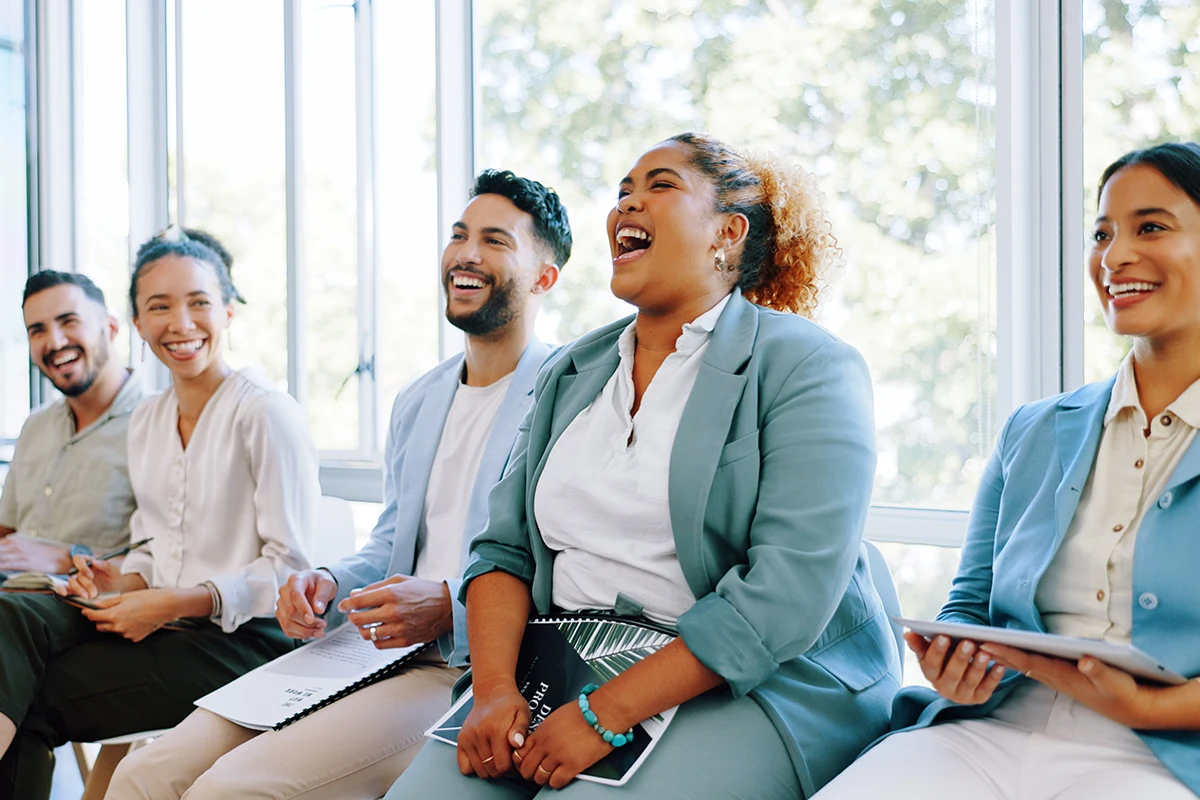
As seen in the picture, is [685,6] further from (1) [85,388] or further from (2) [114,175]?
(2) [114,175]

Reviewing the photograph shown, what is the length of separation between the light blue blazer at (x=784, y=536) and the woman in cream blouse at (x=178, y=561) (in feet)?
2.56

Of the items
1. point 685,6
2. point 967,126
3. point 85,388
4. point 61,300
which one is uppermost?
point 685,6

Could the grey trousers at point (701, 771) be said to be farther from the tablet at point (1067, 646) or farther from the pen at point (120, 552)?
the pen at point (120, 552)

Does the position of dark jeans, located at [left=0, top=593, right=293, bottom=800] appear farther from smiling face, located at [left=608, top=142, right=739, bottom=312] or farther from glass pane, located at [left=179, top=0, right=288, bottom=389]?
glass pane, located at [left=179, top=0, right=288, bottom=389]

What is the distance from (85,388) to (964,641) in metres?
2.33

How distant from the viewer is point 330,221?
11.0 ft

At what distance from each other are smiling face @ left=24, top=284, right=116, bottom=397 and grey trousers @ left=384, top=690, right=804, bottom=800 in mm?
1808

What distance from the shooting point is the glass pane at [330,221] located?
3307mm

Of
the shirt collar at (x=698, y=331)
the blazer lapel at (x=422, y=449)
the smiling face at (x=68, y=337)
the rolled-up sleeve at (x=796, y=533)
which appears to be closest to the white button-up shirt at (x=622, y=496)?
the shirt collar at (x=698, y=331)

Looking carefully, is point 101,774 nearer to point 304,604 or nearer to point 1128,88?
point 304,604

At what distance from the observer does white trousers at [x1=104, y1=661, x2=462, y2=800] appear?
168 centimetres

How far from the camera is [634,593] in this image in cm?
153

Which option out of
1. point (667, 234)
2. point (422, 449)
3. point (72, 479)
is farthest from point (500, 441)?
point (72, 479)

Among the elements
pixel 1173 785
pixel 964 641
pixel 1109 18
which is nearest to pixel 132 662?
pixel 964 641
